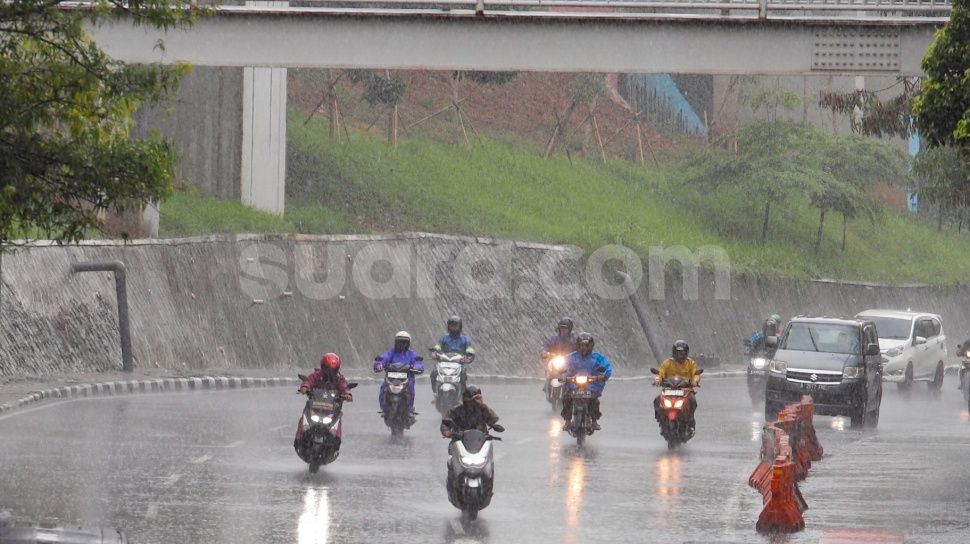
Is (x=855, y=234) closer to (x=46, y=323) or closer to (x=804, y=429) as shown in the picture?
(x=46, y=323)

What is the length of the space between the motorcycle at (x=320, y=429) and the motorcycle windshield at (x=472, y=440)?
122 inches

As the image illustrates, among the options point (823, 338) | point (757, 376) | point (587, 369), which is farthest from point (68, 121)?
point (757, 376)

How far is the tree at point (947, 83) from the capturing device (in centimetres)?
1608

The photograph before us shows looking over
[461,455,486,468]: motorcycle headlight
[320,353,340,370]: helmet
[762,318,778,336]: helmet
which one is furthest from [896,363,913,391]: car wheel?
[461,455,486,468]: motorcycle headlight

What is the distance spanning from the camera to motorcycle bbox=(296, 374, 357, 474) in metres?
17.4

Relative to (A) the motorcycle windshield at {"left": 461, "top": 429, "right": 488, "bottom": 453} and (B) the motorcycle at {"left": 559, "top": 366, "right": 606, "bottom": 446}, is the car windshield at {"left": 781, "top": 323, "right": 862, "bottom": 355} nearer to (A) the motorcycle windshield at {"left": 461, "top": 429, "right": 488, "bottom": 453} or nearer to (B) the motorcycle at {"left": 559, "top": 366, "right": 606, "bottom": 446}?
(B) the motorcycle at {"left": 559, "top": 366, "right": 606, "bottom": 446}

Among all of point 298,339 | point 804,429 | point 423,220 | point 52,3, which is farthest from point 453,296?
point 52,3

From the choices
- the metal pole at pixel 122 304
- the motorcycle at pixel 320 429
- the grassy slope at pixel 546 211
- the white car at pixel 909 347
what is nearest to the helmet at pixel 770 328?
the white car at pixel 909 347

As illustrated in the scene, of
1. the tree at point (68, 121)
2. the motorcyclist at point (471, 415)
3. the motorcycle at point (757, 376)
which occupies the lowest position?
the motorcycle at point (757, 376)

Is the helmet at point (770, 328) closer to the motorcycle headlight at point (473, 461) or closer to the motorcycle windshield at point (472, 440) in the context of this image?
the motorcycle windshield at point (472, 440)

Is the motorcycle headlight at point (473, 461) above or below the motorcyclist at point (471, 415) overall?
below

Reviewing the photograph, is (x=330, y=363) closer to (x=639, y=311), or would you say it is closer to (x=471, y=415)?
(x=471, y=415)

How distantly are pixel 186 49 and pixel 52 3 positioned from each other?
8946mm

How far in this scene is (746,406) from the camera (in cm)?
3166
